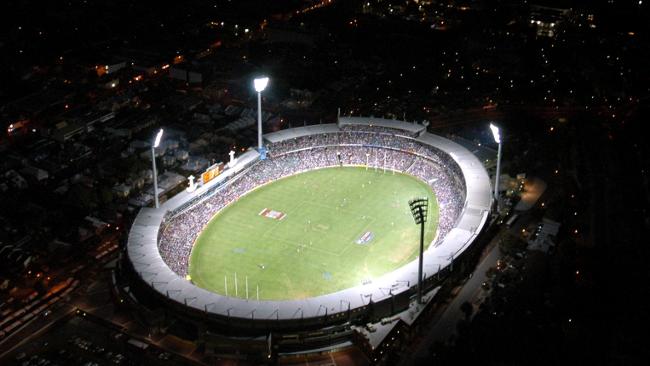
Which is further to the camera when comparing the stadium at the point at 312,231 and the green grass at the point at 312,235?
the green grass at the point at 312,235

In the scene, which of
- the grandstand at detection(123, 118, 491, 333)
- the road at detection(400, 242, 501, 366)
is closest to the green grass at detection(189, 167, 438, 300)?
the grandstand at detection(123, 118, 491, 333)

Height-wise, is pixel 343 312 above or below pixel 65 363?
above

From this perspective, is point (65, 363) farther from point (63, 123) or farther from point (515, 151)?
point (515, 151)

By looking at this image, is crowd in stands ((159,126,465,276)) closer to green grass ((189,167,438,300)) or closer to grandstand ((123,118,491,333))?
grandstand ((123,118,491,333))

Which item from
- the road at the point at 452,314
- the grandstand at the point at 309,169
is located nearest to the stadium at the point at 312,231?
the grandstand at the point at 309,169

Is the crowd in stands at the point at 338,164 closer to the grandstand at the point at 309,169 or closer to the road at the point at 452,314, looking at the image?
the grandstand at the point at 309,169

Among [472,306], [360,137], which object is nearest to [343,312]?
[472,306]

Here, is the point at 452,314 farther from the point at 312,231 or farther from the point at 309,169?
the point at 309,169
